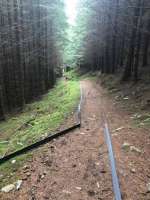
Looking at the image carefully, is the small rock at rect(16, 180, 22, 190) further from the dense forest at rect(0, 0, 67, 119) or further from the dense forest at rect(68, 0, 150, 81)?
the dense forest at rect(68, 0, 150, 81)

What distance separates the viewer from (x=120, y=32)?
21.3 meters

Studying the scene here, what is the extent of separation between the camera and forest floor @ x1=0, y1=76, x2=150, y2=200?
4.18 metres

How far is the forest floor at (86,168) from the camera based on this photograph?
4.18m

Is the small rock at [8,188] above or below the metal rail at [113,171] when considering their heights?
below

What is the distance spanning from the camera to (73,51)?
43.3m

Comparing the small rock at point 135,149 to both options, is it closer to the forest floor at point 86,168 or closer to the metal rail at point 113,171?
the forest floor at point 86,168

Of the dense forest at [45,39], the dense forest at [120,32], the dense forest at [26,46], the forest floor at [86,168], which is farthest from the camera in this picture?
the dense forest at [26,46]

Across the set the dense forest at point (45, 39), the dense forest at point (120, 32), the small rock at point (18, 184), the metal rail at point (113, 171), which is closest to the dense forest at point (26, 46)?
the dense forest at point (45, 39)

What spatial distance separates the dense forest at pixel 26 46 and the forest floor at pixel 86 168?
27.4 feet

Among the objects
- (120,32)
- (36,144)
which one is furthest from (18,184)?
(120,32)

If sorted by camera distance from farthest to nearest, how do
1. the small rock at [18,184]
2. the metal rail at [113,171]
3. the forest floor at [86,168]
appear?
the small rock at [18,184]
the forest floor at [86,168]
the metal rail at [113,171]

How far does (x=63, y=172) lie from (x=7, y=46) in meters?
13.6

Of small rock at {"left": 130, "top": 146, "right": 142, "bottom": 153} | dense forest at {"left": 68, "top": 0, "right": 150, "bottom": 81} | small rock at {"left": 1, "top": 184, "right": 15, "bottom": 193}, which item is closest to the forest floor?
small rock at {"left": 130, "top": 146, "right": 142, "bottom": 153}

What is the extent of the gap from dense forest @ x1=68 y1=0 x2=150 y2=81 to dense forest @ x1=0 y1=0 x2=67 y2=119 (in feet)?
11.9
